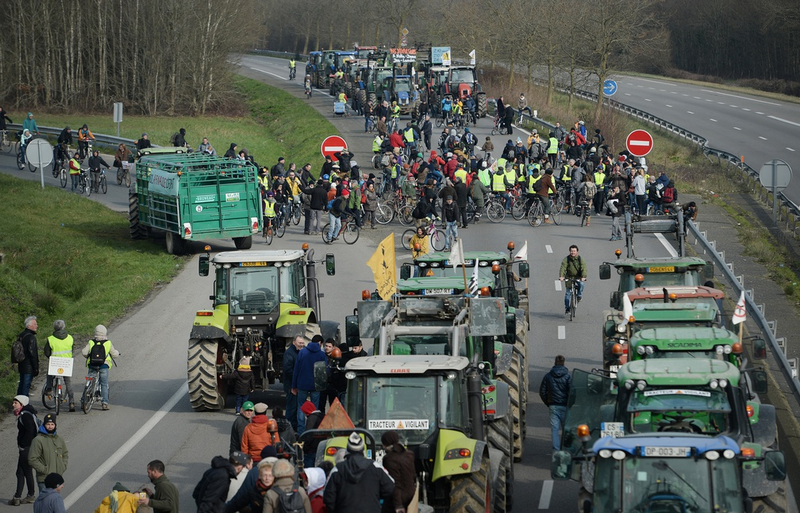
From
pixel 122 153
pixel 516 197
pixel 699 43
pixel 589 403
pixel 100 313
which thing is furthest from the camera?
pixel 699 43

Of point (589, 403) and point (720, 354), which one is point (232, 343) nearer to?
point (589, 403)

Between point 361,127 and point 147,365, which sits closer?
point 147,365

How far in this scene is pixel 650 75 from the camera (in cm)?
10556

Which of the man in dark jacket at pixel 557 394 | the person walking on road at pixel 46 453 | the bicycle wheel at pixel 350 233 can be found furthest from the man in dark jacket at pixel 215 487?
the bicycle wheel at pixel 350 233

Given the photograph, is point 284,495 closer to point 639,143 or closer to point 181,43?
point 639,143

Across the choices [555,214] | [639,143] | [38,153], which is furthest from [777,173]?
[38,153]

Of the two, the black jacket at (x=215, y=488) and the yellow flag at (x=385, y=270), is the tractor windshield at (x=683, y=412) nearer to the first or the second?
the black jacket at (x=215, y=488)

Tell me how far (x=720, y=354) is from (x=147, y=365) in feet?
40.9

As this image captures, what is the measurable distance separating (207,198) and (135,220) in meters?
4.43

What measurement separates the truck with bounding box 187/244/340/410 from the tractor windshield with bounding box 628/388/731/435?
26.6ft

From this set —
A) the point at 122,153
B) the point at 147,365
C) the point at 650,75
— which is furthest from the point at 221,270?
the point at 650,75

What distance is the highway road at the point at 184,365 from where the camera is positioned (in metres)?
16.2

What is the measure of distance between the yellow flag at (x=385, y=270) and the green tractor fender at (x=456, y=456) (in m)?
4.70

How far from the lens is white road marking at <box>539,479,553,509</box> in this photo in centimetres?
1456
